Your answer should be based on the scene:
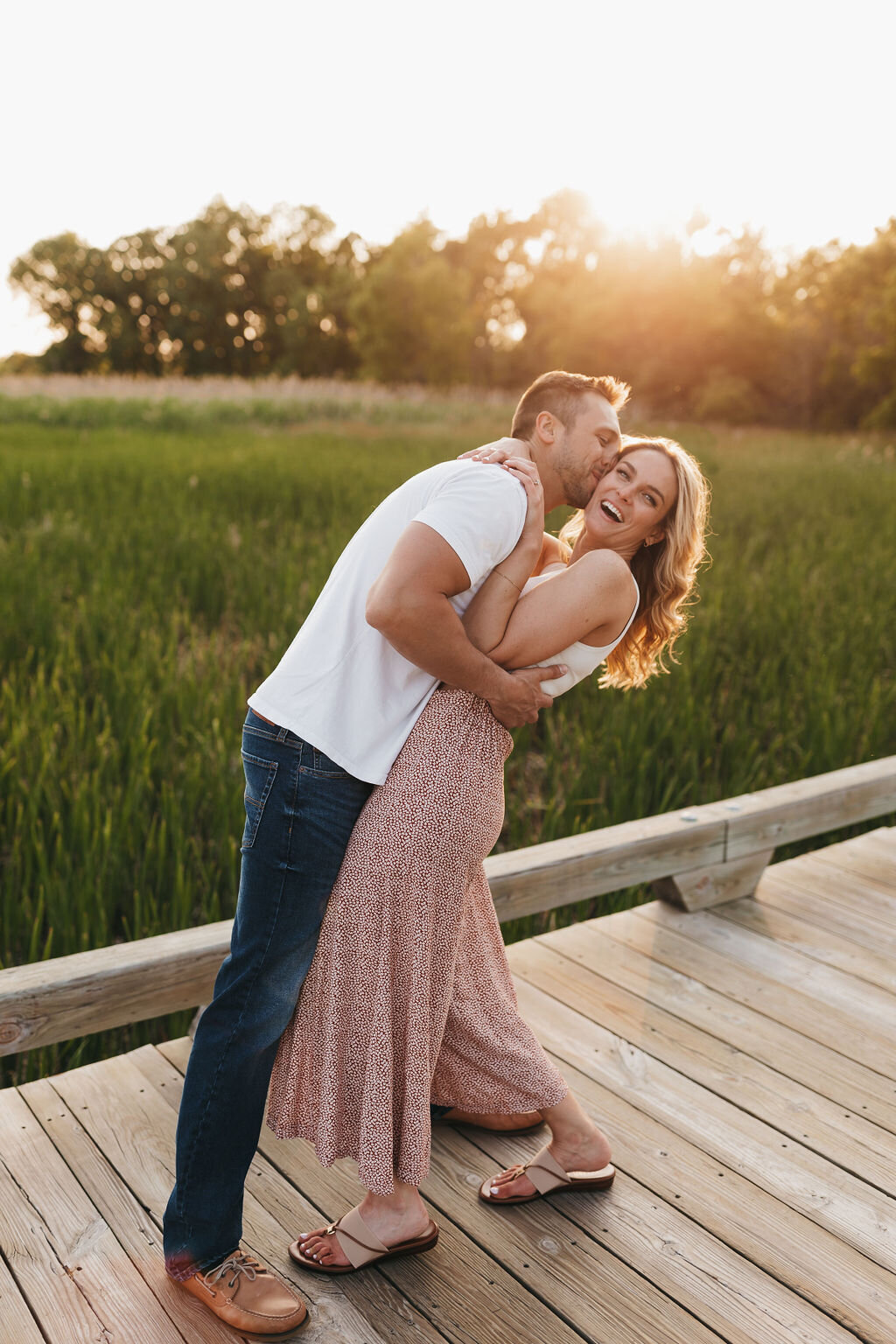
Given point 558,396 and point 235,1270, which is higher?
point 558,396

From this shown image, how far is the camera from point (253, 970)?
1578mm

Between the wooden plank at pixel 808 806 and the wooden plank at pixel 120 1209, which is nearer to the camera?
the wooden plank at pixel 120 1209

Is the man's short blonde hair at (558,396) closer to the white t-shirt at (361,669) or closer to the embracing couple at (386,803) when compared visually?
the embracing couple at (386,803)

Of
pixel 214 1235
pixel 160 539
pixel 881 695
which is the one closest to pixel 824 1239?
pixel 214 1235

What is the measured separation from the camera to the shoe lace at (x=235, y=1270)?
160cm

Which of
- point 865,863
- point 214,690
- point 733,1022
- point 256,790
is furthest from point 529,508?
point 214,690

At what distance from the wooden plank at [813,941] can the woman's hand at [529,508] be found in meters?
1.82

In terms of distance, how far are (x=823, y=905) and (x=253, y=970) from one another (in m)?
2.20

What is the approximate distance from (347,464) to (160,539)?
191 inches

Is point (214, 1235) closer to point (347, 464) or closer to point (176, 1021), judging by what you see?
point (176, 1021)

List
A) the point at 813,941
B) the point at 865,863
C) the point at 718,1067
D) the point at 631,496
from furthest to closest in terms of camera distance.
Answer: the point at 865,863
the point at 813,941
the point at 718,1067
the point at 631,496

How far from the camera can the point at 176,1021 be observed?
2.54 metres

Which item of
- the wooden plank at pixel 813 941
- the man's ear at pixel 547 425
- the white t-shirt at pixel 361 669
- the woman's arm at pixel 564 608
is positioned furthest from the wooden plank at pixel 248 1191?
the wooden plank at pixel 813 941

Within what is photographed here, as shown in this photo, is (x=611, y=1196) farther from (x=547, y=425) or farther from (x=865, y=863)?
(x=865, y=863)
